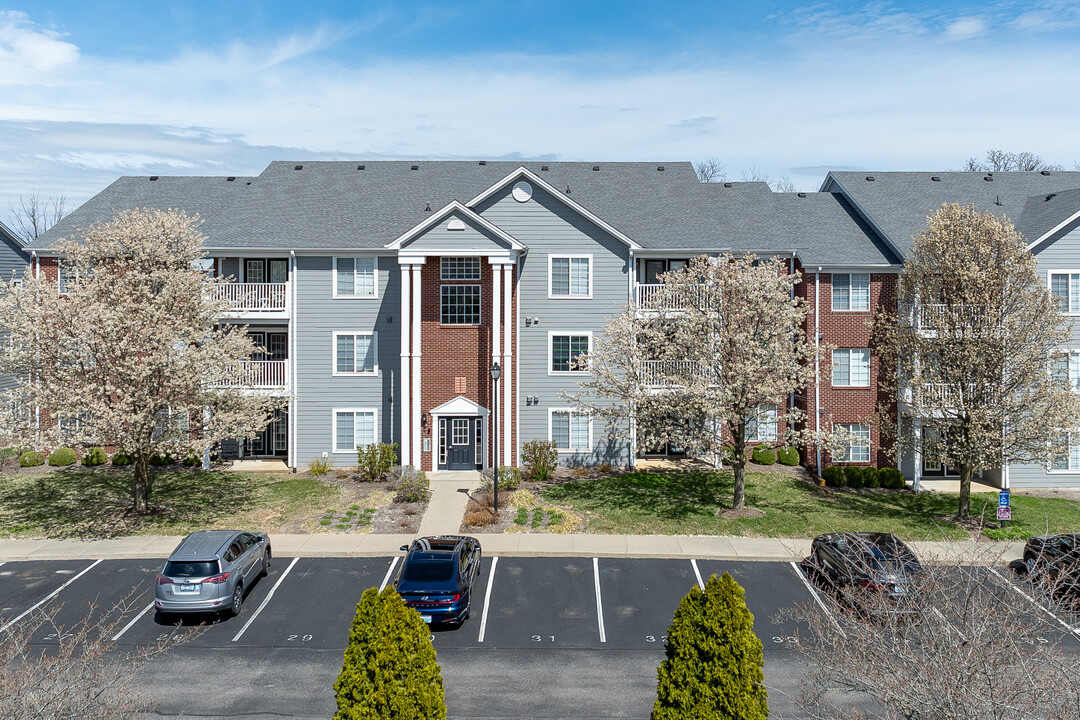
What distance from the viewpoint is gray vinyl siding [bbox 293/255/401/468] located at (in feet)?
102

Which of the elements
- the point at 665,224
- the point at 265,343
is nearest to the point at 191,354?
the point at 265,343

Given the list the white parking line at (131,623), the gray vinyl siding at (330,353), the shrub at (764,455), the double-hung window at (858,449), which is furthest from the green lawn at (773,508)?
the white parking line at (131,623)

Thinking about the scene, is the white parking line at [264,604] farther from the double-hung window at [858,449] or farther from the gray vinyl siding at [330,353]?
the double-hung window at [858,449]

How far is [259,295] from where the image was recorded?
101 feet

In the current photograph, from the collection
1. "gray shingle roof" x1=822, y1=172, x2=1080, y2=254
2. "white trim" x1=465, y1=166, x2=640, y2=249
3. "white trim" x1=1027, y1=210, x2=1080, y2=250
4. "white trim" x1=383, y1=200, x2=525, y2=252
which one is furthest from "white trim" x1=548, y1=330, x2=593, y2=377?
"white trim" x1=1027, y1=210, x2=1080, y2=250

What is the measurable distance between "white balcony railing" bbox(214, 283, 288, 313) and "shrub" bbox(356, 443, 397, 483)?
22.2 feet

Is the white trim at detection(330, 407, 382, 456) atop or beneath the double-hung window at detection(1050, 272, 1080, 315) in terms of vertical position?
beneath

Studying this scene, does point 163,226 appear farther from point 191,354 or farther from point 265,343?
point 265,343

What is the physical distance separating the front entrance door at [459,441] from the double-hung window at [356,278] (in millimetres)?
6133

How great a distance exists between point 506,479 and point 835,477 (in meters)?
12.1

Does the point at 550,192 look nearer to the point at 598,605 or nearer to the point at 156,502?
the point at 598,605

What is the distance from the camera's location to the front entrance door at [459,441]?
30.3 meters

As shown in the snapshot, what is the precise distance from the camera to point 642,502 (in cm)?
2594

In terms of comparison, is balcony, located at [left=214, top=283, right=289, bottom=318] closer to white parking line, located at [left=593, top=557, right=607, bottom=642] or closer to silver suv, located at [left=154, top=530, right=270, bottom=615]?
silver suv, located at [left=154, top=530, right=270, bottom=615]
